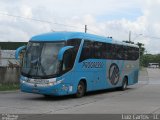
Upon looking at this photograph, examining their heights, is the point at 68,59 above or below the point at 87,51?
A: below

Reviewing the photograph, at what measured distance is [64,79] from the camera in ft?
62.6

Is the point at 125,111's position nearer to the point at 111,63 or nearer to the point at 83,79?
the point at 83,79

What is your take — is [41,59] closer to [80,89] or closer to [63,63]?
[63,63]

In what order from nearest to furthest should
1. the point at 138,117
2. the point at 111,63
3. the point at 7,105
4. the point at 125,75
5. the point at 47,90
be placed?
the point at 138,117
the point at 7,105
the point at 47,90
the point at 111,63
the point at 125,75

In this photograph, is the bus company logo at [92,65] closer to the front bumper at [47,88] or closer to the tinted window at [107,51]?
the tinted window at [107,51]

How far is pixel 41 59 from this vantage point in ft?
62.5

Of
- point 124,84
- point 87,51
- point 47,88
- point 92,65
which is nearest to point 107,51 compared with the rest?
point 92,65

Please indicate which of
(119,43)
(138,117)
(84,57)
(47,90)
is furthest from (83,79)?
(138,117)

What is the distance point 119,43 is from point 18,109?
39.5 ft

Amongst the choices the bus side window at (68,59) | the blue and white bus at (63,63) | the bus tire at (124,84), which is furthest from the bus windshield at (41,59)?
the bus tire at (124,84)

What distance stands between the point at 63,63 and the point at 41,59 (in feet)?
3.33

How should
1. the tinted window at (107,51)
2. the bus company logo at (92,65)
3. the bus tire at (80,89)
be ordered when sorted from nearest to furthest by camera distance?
the bus tire at (80,89)
the bus company logo at (92,65)
the tinted window at (107,51)

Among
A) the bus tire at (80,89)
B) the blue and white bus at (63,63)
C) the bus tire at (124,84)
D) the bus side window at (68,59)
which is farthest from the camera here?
the bus tire at (124,84)

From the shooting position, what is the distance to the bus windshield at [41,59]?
18.8 m
